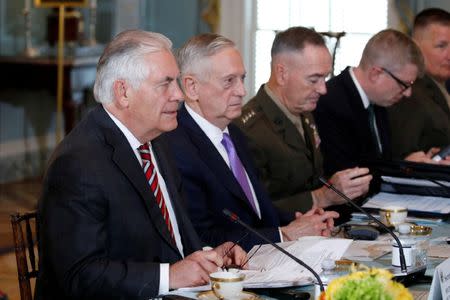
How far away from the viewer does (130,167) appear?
3.03 meters

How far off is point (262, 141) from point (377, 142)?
0.98 m

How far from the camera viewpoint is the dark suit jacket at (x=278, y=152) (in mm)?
4359

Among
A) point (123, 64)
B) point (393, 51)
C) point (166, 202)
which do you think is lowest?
point (166, 202)

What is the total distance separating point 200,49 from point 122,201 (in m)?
1.01

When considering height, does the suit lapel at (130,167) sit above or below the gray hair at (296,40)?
below

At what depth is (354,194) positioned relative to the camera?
13.9ft

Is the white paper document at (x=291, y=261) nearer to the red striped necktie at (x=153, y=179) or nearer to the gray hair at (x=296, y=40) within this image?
the red striped necktie at (x=153, y=179)

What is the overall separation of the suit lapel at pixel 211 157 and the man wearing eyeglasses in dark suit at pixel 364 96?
1248 mm

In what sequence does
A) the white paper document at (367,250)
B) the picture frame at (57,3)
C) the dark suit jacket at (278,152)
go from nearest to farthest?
the white paper document at (367,250) < the dark suit jacket at (278,152) < the picture frame at (57,3)

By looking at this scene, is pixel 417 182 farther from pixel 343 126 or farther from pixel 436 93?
pixel 436 93

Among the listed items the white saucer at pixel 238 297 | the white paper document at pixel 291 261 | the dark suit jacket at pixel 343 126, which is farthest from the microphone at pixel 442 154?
the white saucer at pixel 238 297

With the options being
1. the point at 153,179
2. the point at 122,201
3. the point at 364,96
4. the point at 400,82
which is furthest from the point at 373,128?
the point at 122,201

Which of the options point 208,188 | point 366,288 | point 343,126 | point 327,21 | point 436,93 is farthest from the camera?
point 327,21

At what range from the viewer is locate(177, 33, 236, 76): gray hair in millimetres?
3812
